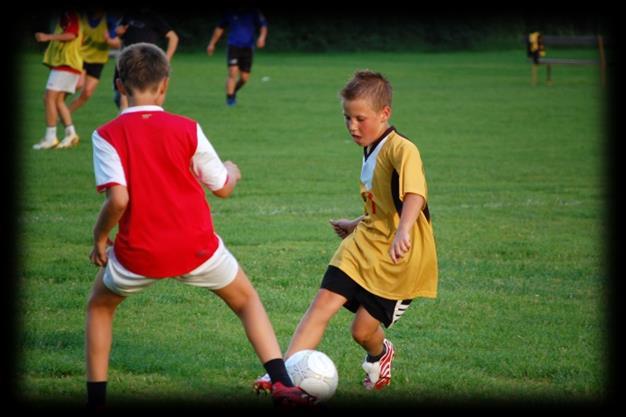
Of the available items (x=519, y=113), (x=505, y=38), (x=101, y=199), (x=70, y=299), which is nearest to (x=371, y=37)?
(x=505, y=38)

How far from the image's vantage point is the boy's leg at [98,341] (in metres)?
4.55

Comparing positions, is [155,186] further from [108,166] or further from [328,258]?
[328,258]

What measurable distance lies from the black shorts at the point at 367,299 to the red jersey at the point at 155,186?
826 mm

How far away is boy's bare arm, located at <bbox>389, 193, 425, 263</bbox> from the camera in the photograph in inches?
188

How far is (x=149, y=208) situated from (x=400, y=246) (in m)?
1.12

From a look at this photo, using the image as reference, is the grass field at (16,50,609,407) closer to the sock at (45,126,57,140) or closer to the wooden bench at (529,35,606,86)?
the sock at (45,126,57,140)

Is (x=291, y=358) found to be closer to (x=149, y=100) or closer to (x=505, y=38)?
(x=149, y=100)

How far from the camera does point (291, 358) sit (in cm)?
486

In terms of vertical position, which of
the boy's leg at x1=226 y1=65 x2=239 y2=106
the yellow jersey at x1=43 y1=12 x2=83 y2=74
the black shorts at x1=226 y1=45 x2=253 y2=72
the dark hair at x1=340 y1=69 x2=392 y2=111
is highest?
the dark hair at x1=340 y1=69 x2=392 y2=111

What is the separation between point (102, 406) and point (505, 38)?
1735 inches

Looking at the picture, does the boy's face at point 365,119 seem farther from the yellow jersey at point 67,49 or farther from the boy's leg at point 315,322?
the yellow jersey at point 67,49

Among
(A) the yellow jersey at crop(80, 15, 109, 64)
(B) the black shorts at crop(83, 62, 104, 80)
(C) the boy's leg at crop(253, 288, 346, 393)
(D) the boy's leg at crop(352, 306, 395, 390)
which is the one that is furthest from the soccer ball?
(B) the black shorts at crop(83, 62, 104, 80)

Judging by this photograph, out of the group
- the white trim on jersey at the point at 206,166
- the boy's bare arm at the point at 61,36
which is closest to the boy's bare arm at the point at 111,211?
the white trim on jersey at the point at 206,166

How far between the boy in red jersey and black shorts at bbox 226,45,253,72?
54.4ft
